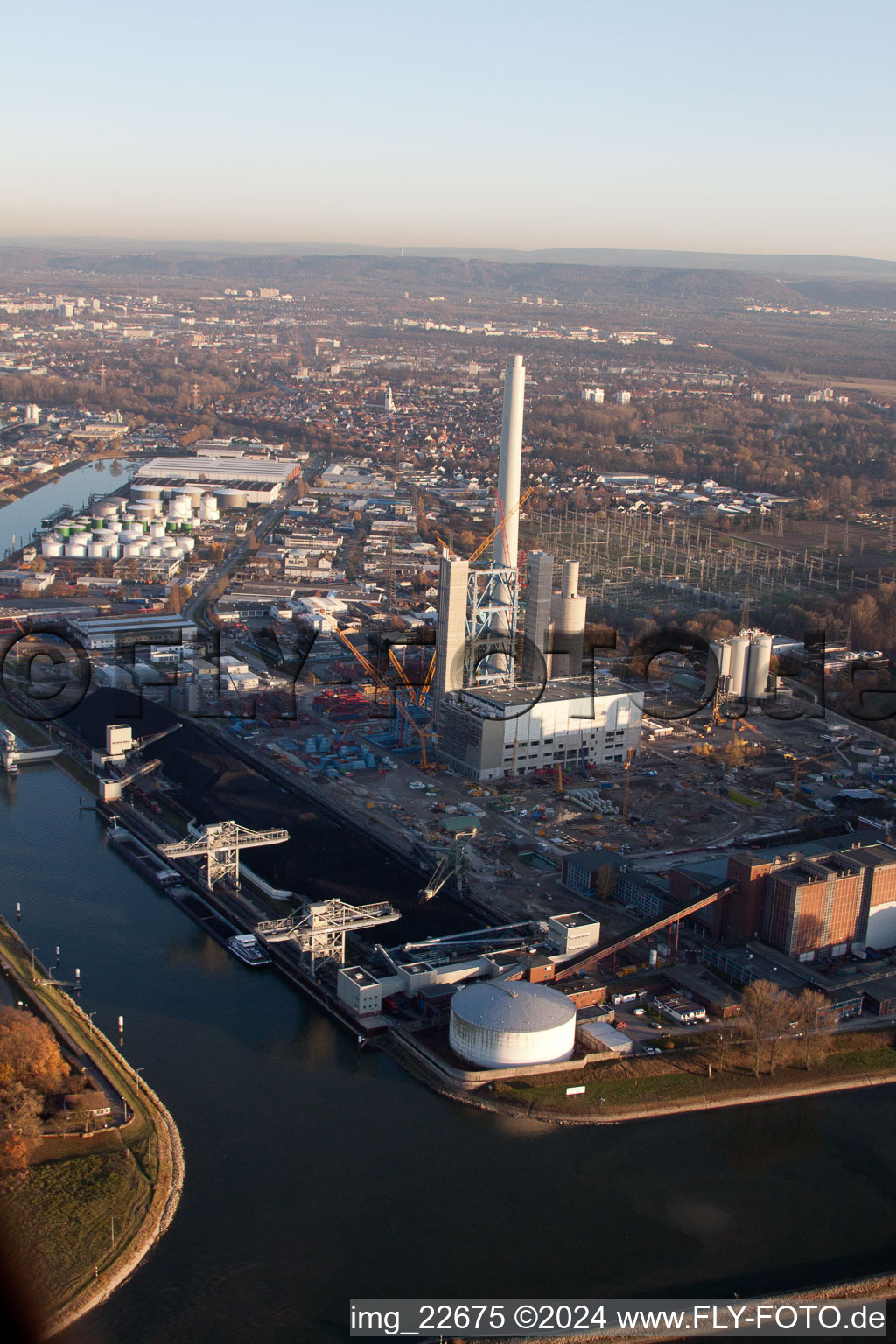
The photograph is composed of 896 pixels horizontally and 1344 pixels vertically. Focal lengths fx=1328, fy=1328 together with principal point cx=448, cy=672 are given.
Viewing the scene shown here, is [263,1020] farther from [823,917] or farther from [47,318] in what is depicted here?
[47,318]

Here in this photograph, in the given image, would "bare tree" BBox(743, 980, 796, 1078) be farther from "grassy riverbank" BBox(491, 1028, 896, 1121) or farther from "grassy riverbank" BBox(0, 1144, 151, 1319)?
"grassy riverbank" BBox(0, 1144, 151, 1319)

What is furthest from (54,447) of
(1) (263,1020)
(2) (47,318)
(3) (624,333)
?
(3) (624,333)

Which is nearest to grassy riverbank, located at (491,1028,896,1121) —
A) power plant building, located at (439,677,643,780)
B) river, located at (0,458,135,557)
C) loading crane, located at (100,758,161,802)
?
power plant building, located at (439,677,643,780)

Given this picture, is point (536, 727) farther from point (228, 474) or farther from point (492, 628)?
point (228, 474)

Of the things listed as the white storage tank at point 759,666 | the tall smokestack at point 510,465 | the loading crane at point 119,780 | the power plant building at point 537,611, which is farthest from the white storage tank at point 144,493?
the loading crane at point 119,780

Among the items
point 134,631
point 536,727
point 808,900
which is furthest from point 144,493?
point 808,900

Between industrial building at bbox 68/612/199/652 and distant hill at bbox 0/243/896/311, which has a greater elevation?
distant hill at bbox 0/243/896/311

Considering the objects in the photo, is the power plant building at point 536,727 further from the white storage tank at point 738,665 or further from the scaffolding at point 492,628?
the white storage tank at point 738,665
